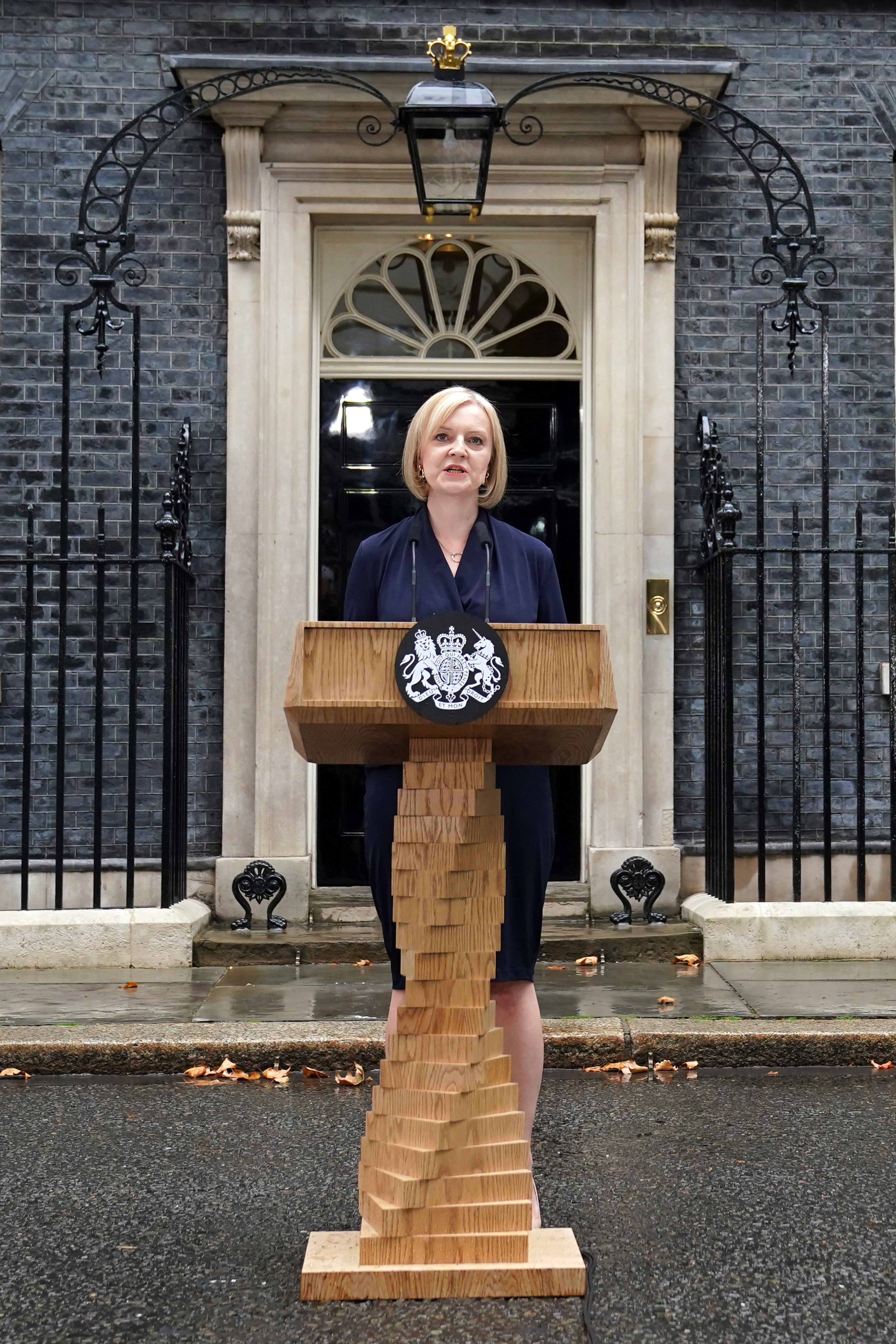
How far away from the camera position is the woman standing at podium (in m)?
3.38

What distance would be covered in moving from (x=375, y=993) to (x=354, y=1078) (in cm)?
127

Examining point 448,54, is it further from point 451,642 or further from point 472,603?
point 451,642

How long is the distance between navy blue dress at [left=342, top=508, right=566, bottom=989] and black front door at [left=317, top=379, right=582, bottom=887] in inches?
200

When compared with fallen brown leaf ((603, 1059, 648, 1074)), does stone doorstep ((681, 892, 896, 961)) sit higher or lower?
higher

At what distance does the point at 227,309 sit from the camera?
8.39m

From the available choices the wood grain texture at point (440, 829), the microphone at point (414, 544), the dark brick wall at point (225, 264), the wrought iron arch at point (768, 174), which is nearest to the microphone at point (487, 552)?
the microphone at point (414, 544)

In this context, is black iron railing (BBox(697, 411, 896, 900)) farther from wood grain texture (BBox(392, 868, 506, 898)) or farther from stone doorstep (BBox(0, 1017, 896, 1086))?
wood grain texture (BBox(392, 868, 506, 898))

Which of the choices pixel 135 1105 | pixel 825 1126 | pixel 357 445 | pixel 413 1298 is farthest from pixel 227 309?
pixel 413 1298

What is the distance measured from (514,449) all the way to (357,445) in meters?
0.91

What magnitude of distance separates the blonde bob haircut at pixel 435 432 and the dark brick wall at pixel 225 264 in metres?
4.94

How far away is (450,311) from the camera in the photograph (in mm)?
8820

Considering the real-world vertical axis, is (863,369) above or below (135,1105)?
above

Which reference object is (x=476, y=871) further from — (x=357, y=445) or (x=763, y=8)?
(x=763, y=8)

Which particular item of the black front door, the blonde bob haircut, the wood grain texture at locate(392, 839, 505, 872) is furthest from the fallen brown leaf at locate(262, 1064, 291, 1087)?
the black front door
